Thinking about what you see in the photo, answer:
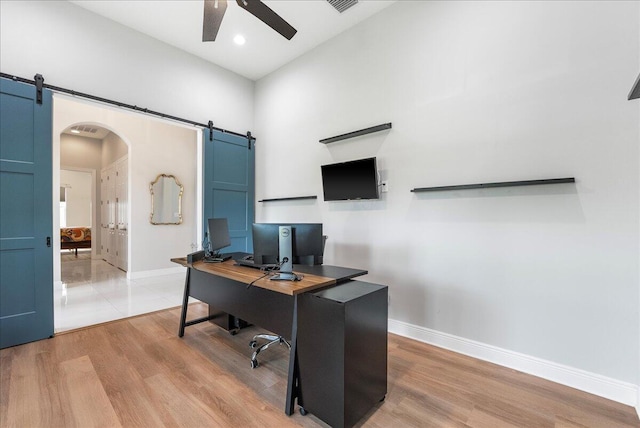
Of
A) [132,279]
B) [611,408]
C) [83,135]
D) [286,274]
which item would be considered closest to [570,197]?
[611,408]

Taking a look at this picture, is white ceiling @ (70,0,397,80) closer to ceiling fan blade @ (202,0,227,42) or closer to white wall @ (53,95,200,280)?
ceiling fan blade @ (202,0,227,42)

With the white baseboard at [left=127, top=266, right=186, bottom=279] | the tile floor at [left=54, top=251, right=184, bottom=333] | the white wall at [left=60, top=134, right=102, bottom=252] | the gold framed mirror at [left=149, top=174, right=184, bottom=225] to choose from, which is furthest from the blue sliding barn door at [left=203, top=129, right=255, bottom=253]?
the white wall at [left=60, top=134, right=102, bottom=252]

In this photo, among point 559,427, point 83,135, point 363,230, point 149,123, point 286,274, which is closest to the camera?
point 559,427

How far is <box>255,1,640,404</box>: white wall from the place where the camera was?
6.70 feet

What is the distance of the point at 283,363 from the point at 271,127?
350cm

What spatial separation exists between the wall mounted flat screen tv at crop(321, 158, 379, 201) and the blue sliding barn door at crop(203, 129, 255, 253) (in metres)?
1.74

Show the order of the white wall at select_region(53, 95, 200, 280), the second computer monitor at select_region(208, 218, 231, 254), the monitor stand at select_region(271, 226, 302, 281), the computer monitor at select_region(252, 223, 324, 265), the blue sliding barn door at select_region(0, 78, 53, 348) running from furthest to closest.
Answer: the white wall at select_region(53, 95, 200, 280)
the second computer monitor at select_region(208, 218, 231, 254)
the blue sliding barn door at select_region(0, 78, 53, 348)
the computer monitor at select_region(252, 223, 324, 265)
the monitor stand at select_region(271, 226, 302, 281)

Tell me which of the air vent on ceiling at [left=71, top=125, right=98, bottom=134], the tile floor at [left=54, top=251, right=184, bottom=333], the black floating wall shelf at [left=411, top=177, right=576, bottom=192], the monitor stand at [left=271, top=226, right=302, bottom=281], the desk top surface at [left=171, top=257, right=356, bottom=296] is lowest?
the tile floor at [left=54, top=251, right=184, bottom=333]

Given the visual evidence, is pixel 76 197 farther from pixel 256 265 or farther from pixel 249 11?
pixel 249 11

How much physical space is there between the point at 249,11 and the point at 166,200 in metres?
4.89

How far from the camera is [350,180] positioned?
3385 millimetres

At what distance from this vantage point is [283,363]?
2.46 m

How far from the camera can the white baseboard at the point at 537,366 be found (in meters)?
2.00

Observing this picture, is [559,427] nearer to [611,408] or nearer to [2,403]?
Answer: [611,408]
